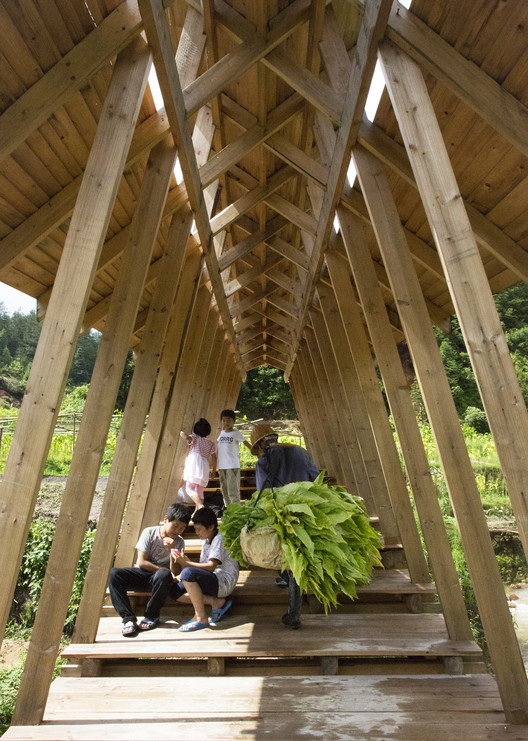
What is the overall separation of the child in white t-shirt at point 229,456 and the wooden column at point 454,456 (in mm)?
3476

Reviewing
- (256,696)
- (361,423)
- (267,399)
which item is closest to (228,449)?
(361,423)

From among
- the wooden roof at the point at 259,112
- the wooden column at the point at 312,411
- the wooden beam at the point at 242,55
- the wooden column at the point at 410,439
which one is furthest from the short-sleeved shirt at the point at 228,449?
the wooden column at the point at 312,411

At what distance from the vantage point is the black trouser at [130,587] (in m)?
4.26

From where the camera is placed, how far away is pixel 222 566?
4520 mm

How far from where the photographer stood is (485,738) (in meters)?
2.67

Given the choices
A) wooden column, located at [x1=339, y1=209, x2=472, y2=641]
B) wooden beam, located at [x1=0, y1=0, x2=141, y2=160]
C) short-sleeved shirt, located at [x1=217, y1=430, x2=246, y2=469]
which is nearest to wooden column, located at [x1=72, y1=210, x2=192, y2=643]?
wooden column, located at [x1=339, y1=209, x2=472, y2=641]

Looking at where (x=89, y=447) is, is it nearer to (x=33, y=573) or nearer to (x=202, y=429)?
(x=202, y=429)

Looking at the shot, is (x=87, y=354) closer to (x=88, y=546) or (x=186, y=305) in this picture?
(x=88, y=546)

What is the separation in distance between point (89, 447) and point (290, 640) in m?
2.10

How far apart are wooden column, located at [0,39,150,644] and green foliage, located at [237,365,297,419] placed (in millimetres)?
35423

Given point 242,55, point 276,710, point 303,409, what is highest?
point 303,409

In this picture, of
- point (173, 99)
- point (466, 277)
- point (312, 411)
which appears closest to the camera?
point (466, 277)

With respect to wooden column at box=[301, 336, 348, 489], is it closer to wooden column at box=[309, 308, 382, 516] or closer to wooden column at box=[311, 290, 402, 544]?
wooden column at box=[309, 308, 382, 516]

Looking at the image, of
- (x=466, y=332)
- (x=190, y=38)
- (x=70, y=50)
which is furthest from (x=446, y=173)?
(x=190, y=38)
